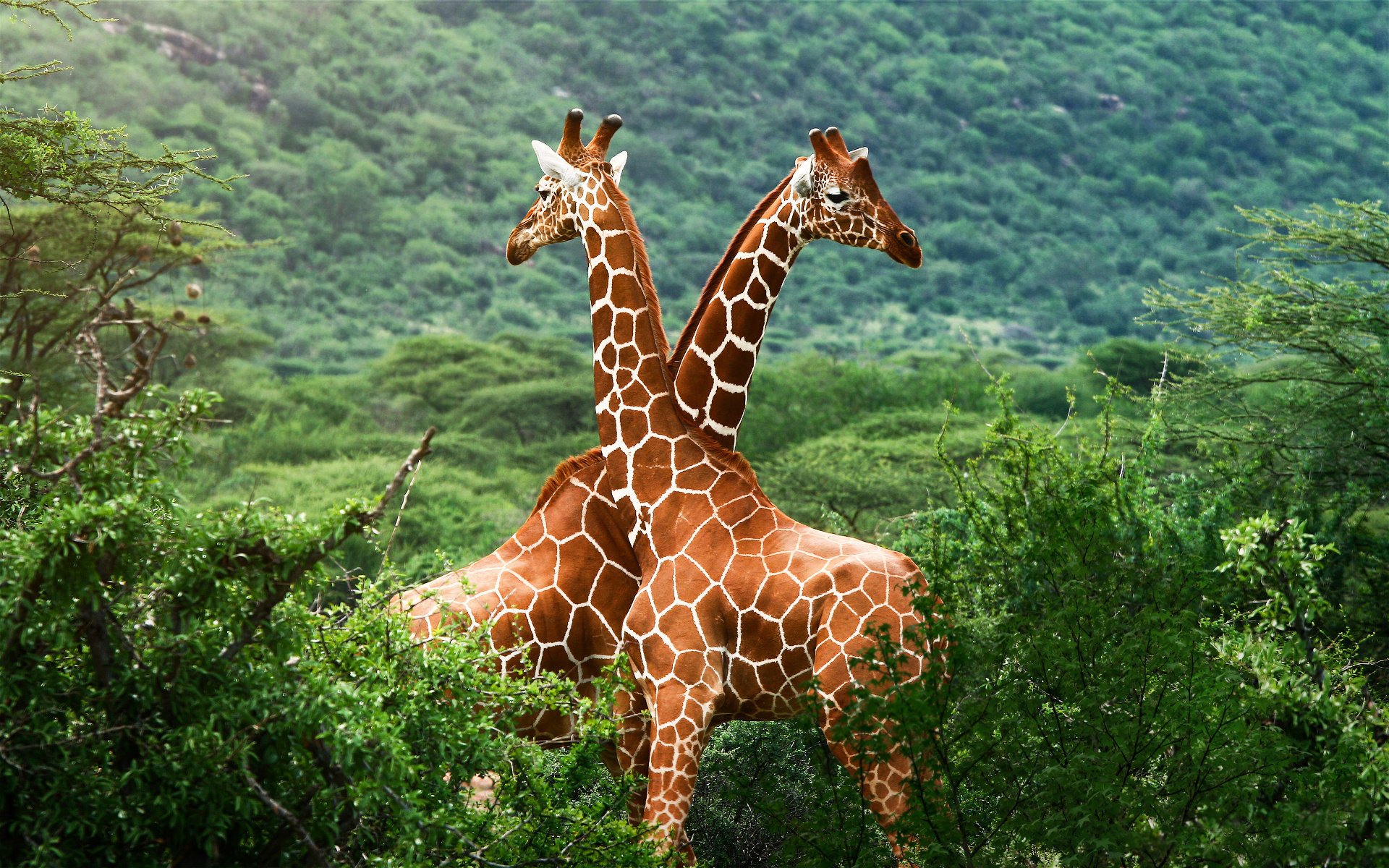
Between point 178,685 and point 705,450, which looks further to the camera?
point 705,450

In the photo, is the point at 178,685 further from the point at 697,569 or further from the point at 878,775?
the point at 878,775

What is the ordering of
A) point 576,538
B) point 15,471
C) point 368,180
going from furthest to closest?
point 368,180
point 576,538
point 15,471

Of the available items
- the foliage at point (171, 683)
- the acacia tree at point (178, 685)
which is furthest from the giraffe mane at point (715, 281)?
the foliage at point (171, 683)

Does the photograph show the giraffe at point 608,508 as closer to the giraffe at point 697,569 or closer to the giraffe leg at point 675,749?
the giraffe at point 697,569

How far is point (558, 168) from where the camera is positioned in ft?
25.7

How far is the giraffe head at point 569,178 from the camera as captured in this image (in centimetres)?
775

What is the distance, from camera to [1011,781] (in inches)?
247

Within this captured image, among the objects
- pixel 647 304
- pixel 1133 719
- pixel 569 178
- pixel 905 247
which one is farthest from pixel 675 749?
pixel 569 178

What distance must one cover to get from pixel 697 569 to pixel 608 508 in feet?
2.55

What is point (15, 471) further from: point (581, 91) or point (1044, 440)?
point (581, 91)

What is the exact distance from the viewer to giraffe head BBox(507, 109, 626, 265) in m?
7.75

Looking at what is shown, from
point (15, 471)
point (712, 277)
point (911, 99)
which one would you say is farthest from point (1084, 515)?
point (911, 99)

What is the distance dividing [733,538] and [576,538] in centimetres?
89

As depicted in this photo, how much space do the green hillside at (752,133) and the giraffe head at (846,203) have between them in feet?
158
